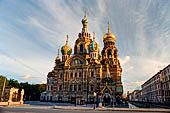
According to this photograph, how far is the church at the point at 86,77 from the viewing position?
149 feet

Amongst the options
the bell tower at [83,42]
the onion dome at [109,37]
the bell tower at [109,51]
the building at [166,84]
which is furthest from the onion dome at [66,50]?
the building at [166,84]

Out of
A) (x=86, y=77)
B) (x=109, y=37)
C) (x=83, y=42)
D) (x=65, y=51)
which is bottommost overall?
(x=86, y=77)

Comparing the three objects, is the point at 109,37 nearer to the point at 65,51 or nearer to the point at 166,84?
the point at 65,51

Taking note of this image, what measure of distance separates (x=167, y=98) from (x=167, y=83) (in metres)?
4.70

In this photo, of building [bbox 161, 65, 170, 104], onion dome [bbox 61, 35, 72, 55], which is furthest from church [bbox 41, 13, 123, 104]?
building [bbox 161, 65, 170, 104]

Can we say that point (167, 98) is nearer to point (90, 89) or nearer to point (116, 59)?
point (116, 59)

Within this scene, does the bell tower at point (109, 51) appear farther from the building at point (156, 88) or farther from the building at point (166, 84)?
the building at point (156, 88)

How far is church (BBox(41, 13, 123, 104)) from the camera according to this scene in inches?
Answer: 1790

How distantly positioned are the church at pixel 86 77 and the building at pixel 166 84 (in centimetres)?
1470

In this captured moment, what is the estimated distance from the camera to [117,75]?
50500 millimetres

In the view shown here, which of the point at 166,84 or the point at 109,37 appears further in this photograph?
the point at 109,37

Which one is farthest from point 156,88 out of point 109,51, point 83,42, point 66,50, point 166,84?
point 66,50

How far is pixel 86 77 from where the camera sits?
160ft

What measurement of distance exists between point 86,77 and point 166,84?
26359 millimetres
